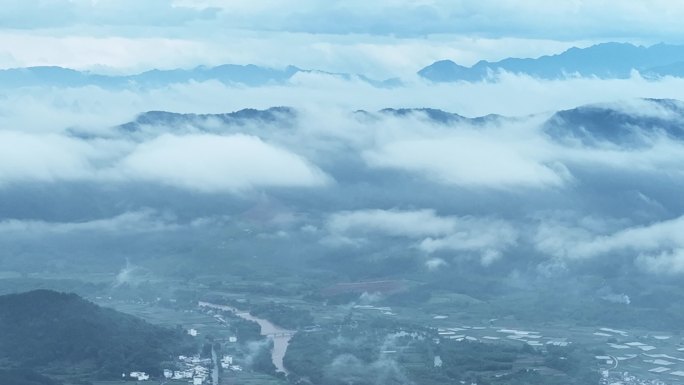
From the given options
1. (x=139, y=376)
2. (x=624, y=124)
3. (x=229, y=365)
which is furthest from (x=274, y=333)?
(x=624, y=124)

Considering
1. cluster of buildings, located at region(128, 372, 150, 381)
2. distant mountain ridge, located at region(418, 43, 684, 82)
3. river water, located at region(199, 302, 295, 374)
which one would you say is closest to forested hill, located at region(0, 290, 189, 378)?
cluster of buildings, located at region(128, 372, 150, 381)

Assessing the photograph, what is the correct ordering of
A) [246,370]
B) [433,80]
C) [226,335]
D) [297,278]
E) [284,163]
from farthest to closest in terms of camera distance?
1. [433,80]
2. [284,163]
3. [297,278]
4. [226,335]
5. [246,370]

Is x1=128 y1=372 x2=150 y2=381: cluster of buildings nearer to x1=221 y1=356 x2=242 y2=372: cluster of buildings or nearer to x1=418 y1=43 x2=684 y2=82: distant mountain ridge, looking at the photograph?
x1=221 y1=356 x2=242 y2=372: cluster of buildings

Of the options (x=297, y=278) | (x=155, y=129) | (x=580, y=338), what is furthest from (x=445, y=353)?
(x=155, y=129)

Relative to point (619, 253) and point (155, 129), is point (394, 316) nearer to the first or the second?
point (619, 253)

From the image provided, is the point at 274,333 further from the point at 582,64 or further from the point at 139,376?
the point at 582,64
